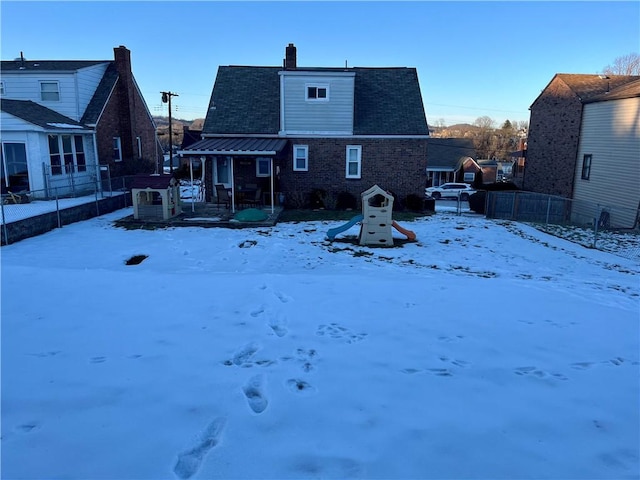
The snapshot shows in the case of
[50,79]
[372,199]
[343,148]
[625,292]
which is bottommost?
[625,292]

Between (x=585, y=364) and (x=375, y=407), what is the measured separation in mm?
2474

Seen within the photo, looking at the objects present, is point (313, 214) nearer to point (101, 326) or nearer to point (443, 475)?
point (101, 326)

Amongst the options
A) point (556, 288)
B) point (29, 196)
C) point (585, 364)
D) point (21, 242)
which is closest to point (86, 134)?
point (29, 196)

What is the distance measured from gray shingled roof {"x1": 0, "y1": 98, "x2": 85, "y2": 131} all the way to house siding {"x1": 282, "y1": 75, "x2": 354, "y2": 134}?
9.84 meters

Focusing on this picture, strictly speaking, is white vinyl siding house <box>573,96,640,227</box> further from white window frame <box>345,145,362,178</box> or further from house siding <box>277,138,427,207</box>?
white window frame <box>345,145,362,178</box>

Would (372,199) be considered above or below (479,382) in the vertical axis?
above

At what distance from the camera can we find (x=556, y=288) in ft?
26.7

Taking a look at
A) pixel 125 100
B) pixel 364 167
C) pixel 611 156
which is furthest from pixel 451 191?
pixel 125 100

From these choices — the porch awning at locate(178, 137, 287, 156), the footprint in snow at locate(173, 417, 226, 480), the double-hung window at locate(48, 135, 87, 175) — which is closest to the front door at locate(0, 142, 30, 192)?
the double-hung window at locate(48, 135, 87, 175)

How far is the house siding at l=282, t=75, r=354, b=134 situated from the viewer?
1980cm

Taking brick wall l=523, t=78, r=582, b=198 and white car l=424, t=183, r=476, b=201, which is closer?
brick wall l=523, t=78, r=582, b=198

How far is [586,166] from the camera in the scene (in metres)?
24.8

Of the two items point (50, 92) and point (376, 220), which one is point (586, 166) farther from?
point (50, 92)

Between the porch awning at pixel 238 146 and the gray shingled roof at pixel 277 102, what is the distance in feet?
3.21
